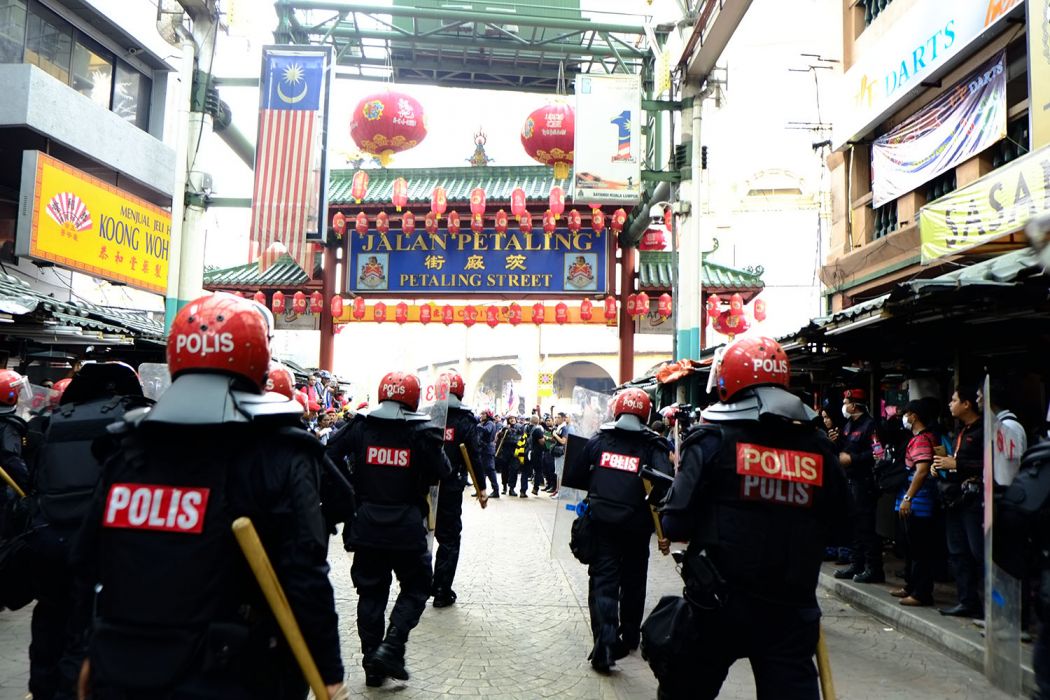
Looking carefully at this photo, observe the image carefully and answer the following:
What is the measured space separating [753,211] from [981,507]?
27101 mm

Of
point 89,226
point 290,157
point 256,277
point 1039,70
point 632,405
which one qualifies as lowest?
point 632,405

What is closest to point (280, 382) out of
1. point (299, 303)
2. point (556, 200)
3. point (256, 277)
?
point (556, 200)

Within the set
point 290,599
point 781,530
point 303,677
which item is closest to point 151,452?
point 290,599

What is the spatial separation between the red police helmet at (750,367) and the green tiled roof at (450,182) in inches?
622

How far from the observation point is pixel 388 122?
1402 centimetres

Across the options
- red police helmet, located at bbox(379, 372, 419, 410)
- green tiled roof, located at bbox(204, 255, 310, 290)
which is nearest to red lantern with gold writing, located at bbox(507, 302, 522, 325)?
green tiled roof, located at bbox(204, 255, 310, 290)

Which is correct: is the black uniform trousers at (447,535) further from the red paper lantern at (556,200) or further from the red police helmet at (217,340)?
the red paper lantern at (556,200)

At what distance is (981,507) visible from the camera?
6137 mm

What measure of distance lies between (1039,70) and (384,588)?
8.55 metres

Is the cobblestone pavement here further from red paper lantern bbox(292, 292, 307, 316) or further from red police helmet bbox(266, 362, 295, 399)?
red paper lantern bbox(292, 292, 307, 316)

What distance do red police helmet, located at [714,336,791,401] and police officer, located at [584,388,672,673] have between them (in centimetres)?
194

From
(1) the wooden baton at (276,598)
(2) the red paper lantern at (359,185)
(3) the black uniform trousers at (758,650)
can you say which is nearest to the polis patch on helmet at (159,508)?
(1) the wooden baton at (276,598)

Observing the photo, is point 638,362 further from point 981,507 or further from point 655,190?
point 981,507

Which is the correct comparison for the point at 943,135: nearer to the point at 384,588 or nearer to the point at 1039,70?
the point at 1039,70
